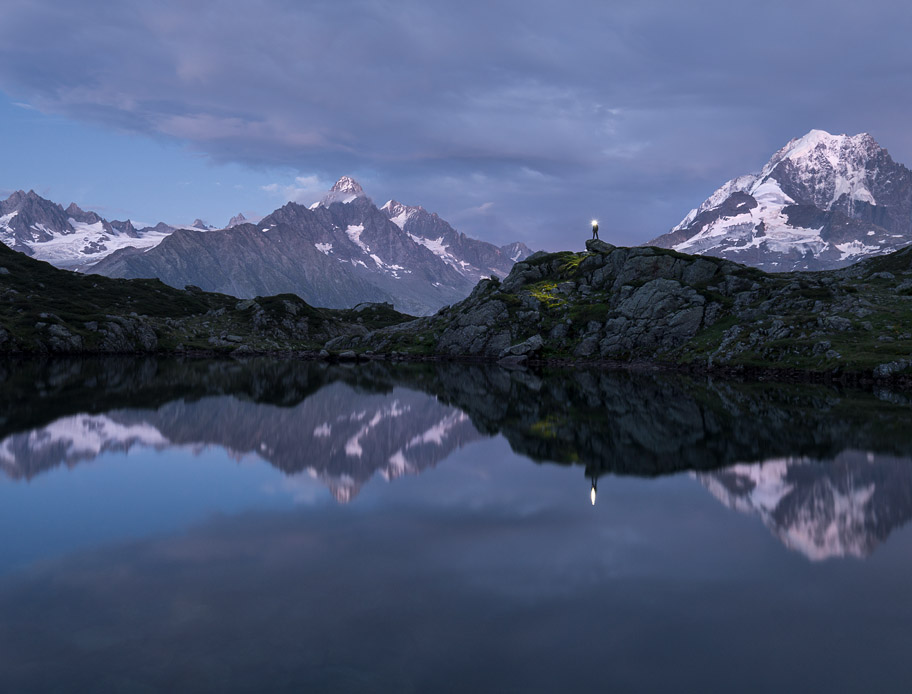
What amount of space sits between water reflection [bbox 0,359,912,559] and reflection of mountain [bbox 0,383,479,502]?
0.23 m

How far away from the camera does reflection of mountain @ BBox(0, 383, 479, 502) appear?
37.7m

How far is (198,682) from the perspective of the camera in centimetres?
1377

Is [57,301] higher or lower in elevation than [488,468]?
higher

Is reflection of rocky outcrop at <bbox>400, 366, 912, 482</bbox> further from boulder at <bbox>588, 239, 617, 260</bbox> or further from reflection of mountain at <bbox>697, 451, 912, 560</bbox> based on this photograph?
boulder at <bbox>588, 239, 617, 260</bbox>

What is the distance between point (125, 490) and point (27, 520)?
6.14 m

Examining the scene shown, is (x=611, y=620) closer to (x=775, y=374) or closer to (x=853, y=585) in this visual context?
(x=853, y=585)

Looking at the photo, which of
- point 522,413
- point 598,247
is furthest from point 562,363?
point 522,413

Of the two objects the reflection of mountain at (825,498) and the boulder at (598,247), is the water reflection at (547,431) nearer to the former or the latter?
the reflection of mountain at (825,498)

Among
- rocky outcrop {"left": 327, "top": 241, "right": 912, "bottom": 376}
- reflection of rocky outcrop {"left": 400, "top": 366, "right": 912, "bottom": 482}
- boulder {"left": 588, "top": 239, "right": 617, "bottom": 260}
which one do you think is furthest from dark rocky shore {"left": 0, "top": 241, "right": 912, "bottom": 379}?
reflection of rocky outcrop {"left": 400, "top": 366, "right": 912, "bottom": 482}

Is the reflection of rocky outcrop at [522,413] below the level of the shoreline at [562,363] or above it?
below

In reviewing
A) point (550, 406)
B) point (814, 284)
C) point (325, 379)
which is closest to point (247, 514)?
point (550, 406)

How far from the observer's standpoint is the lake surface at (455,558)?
14.6 meters

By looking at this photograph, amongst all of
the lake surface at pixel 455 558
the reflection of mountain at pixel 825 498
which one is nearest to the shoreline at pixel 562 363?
the lake surface at pixel 455 558

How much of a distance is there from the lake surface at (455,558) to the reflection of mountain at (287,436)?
16.6 inches
